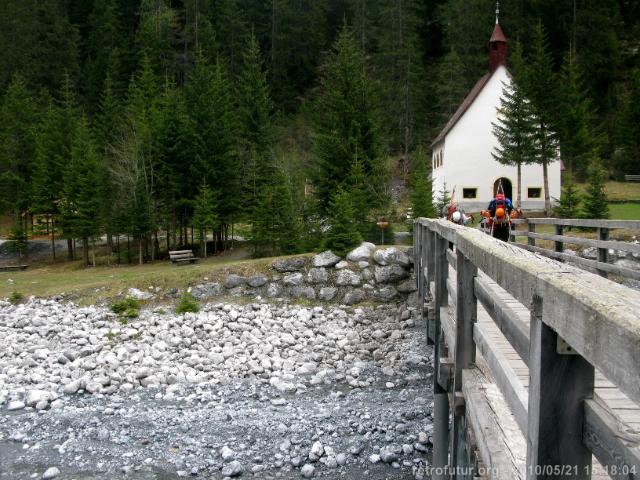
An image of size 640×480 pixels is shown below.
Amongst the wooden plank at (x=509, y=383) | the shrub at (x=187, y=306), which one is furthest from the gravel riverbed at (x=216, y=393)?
the wooden plank at (x=509, y=383)

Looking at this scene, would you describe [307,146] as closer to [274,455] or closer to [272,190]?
[272,190]

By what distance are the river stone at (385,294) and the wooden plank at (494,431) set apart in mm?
15756

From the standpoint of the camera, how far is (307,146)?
44.9 metres

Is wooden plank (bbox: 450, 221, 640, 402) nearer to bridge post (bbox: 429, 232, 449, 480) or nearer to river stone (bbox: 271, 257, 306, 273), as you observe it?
bridge post (bbox: 429, 232, 449, 480)

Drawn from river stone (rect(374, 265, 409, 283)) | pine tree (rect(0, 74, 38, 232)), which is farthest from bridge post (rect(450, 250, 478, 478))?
pine tree (rect(0, 74, 38, 232))

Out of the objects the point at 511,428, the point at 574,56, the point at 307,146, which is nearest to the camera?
the point at 511,428

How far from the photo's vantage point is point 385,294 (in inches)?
775

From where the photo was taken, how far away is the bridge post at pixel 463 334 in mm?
3973

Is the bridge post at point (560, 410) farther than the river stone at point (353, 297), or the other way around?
the river stone at point (353, 297)

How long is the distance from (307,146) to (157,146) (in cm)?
1603

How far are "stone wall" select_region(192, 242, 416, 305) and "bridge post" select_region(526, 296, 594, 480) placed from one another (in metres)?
17.9

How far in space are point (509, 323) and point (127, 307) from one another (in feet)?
58.8

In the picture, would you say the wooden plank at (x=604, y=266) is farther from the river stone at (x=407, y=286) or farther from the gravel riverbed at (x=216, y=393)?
the river stone at (x=407, y=286)

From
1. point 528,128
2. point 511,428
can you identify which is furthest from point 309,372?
point 528,128
